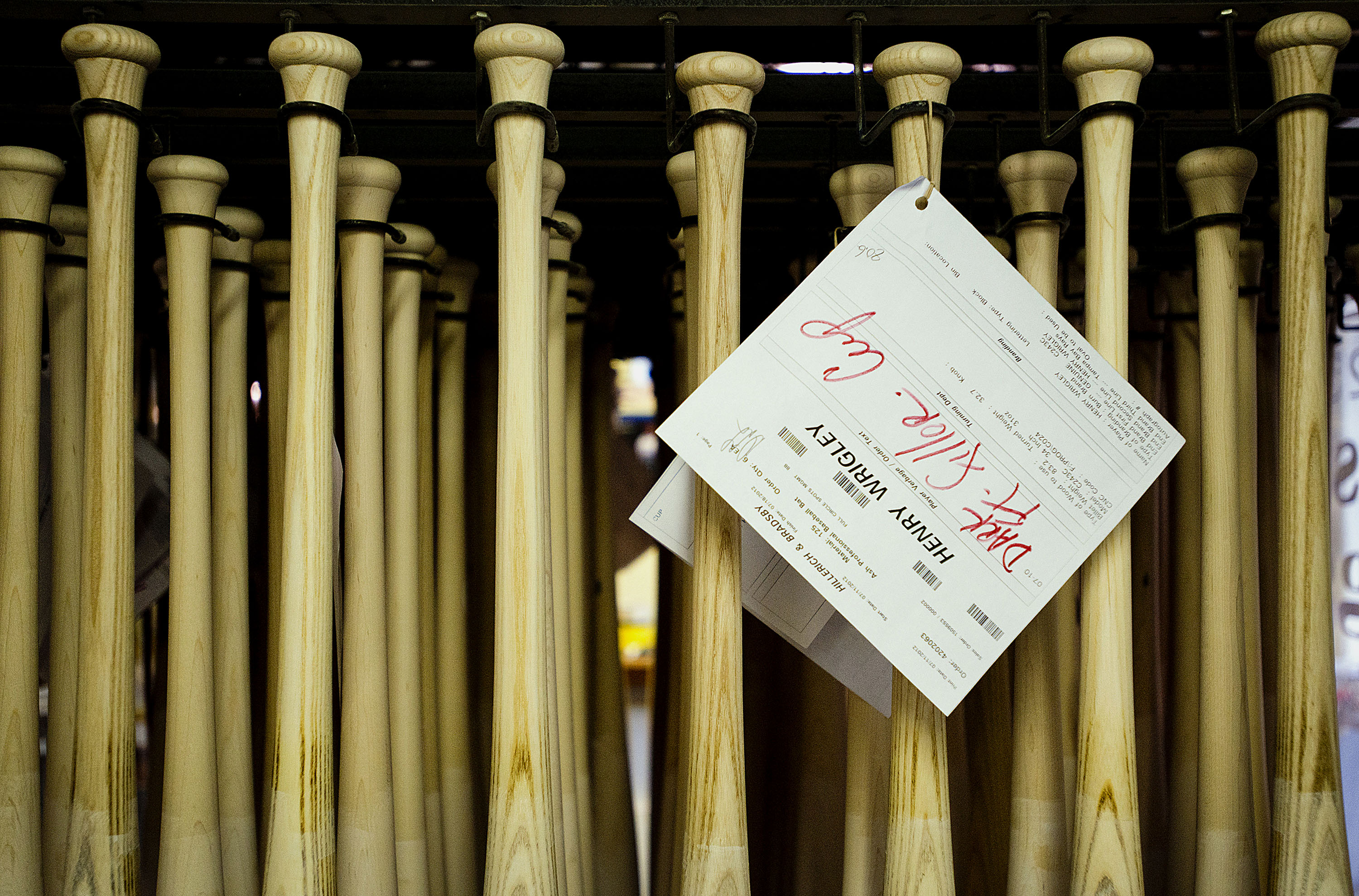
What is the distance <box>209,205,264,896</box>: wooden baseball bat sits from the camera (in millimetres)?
476

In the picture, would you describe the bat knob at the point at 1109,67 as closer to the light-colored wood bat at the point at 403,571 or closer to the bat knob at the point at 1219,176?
the bat knob at the point at 1219,176

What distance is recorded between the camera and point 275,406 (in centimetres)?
51

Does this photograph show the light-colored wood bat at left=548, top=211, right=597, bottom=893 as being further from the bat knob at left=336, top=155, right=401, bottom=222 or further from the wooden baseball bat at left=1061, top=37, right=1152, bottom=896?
the wooden baseball bat at left=1061, top=37, right=1152, bottom=896

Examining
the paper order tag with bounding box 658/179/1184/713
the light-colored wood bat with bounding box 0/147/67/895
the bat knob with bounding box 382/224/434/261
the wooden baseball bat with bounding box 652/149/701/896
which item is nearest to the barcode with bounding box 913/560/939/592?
the paper order tag with bounding box 658/179/1184/713

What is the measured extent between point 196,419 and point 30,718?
0.17m

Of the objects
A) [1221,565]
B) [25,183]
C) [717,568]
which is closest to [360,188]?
[25,183]

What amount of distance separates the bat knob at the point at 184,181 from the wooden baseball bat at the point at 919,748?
337mm

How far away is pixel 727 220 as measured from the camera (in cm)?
44

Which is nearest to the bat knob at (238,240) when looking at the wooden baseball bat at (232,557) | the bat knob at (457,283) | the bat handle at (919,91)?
the wooden baseball bat at (232,557)

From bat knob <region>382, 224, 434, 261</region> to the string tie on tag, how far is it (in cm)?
27

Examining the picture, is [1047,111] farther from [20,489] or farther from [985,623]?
[20,489]

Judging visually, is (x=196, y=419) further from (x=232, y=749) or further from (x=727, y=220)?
(x=727, y=220)

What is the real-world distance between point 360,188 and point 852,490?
0.29 meters

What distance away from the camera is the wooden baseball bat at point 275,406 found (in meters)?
0.51
